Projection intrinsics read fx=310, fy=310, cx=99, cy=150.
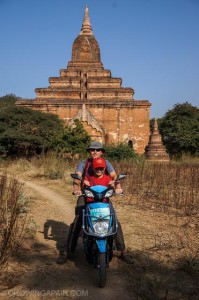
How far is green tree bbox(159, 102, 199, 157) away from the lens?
990 inches

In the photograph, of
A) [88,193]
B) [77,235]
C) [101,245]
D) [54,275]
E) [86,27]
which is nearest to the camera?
[101,245]

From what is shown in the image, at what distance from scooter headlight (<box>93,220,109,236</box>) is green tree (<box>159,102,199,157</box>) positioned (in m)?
21.2

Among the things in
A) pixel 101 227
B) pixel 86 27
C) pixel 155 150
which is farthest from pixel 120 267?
pixel 86 27

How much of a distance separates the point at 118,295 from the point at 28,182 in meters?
7.85

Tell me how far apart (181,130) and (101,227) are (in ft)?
78.7

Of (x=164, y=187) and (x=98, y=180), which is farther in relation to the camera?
(x=164, y=187)

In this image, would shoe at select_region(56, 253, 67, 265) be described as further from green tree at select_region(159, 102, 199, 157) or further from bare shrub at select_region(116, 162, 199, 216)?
green tree at select_region(159, 102, 199, 157)

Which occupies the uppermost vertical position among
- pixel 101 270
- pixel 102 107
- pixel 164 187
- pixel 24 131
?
pixel 102 107

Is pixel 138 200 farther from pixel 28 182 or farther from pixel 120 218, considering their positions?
pixel 28 182

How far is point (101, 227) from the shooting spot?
10.9ft

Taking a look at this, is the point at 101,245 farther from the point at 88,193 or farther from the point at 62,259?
the point at 62,259

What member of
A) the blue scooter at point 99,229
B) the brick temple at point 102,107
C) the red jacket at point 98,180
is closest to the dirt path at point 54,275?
the blue scooter at point 99,229

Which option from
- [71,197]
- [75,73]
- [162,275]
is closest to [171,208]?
[71,197]

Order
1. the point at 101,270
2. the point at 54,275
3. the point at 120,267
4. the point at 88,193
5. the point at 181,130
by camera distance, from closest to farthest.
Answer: the point at 101,270 → the point at 54,275 → the point at 88,193 → the point at 120,267 → the point at 181,130
